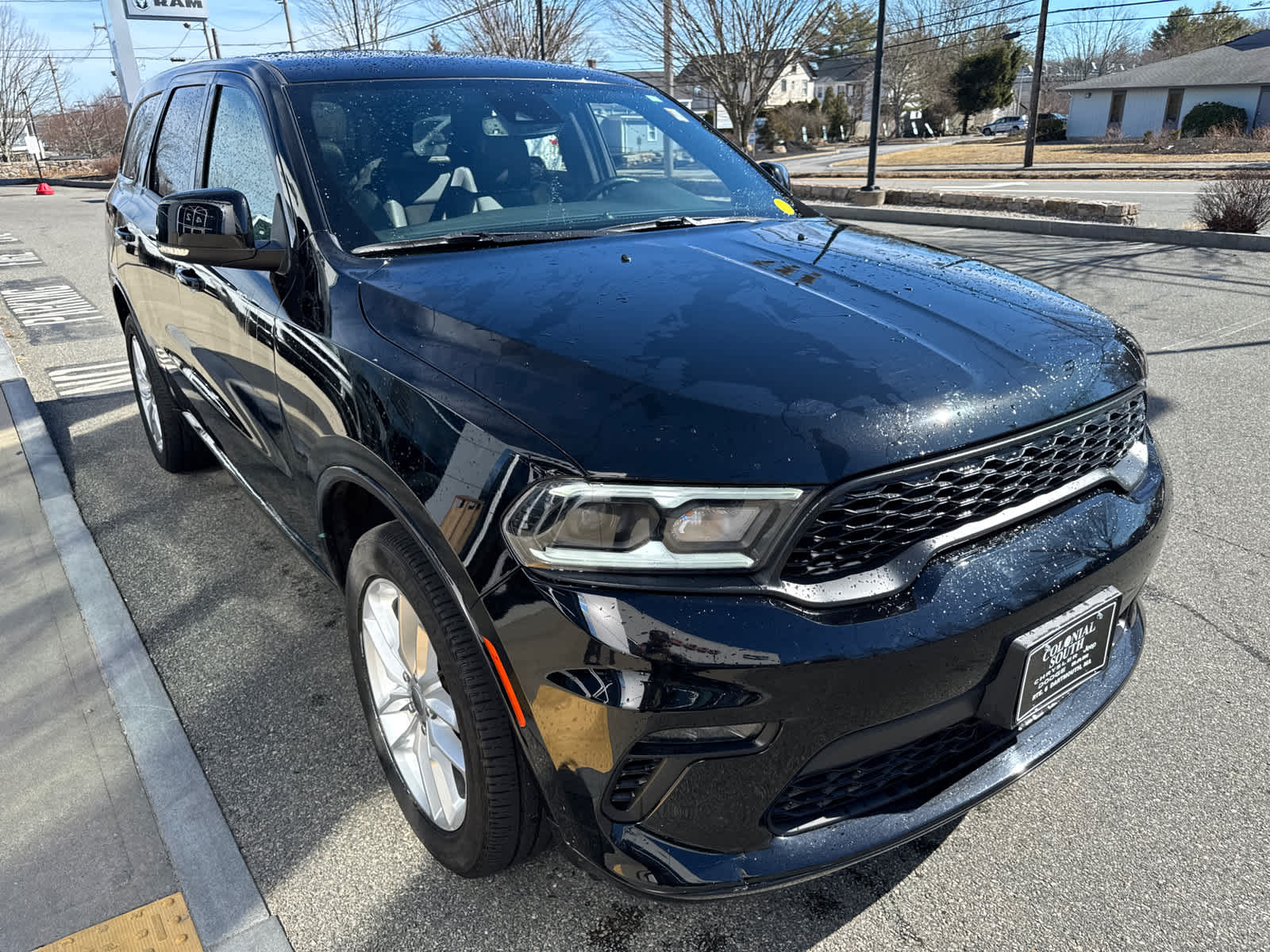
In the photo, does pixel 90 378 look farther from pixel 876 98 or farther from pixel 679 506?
pixel 876 98

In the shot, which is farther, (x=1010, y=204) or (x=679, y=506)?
(x=1010, y=204)

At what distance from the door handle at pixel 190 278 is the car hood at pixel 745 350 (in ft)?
3.78

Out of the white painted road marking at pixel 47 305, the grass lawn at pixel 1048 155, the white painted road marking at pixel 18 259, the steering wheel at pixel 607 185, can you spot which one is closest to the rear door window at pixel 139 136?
the steering wheel at pixel 607 185

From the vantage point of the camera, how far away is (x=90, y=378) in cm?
625

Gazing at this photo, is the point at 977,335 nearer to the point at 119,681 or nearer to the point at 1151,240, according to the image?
the point at 119,681

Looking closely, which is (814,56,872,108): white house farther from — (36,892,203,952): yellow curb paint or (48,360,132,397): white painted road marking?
(36,892,203,952): yellow curb paint

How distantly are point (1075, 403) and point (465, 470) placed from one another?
1239 mm

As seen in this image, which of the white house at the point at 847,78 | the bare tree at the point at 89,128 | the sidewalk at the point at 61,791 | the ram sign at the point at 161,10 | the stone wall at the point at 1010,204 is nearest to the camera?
the sidewalk at the point at 61,791

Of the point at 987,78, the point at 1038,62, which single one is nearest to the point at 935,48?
the point at 987,78

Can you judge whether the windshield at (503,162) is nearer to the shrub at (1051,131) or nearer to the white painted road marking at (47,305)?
the white painted road marking at (47,305)

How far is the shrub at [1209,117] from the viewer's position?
39.5 m

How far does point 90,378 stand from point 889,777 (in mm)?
6387

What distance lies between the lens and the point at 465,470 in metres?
1.67

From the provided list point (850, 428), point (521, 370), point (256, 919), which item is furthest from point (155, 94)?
point (850, 428)
